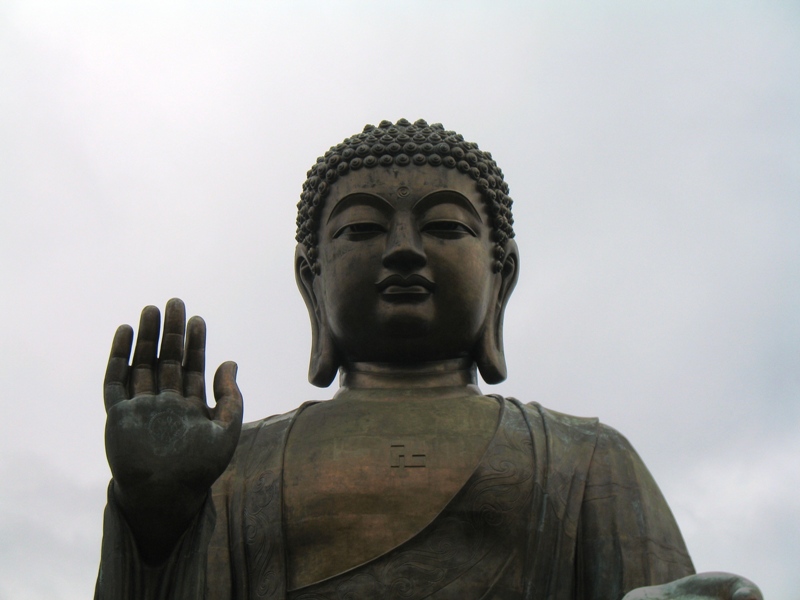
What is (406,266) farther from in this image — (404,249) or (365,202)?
(365,202)

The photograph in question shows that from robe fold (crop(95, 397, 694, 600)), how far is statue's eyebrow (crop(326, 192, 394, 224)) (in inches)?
58.4

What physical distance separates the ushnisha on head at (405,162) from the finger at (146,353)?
1981 mm

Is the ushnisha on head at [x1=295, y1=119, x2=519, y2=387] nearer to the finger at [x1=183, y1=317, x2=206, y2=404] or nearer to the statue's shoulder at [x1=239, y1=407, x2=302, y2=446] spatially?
the statue's shoulder at [x1=239, y1=407, x2=302, y2=446]

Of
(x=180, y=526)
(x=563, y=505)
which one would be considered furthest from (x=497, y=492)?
(x=180, y=526)

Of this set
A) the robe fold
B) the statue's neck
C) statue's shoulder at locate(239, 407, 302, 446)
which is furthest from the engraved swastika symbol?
statue's shoulder at locate(239, 407, 302, 446)

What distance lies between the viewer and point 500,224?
10.2 m

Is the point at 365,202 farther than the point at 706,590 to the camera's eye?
Yes

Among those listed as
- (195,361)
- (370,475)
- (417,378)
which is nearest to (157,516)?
(195,361)

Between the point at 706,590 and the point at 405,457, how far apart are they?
225 centimetres

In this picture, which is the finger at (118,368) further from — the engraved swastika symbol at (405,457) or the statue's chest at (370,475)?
the engraved swastika symbol at (405,457)

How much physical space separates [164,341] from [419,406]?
1835 millimetres

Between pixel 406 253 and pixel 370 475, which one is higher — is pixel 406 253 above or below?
above

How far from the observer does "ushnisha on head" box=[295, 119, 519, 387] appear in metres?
9.70

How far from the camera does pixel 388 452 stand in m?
9.20
